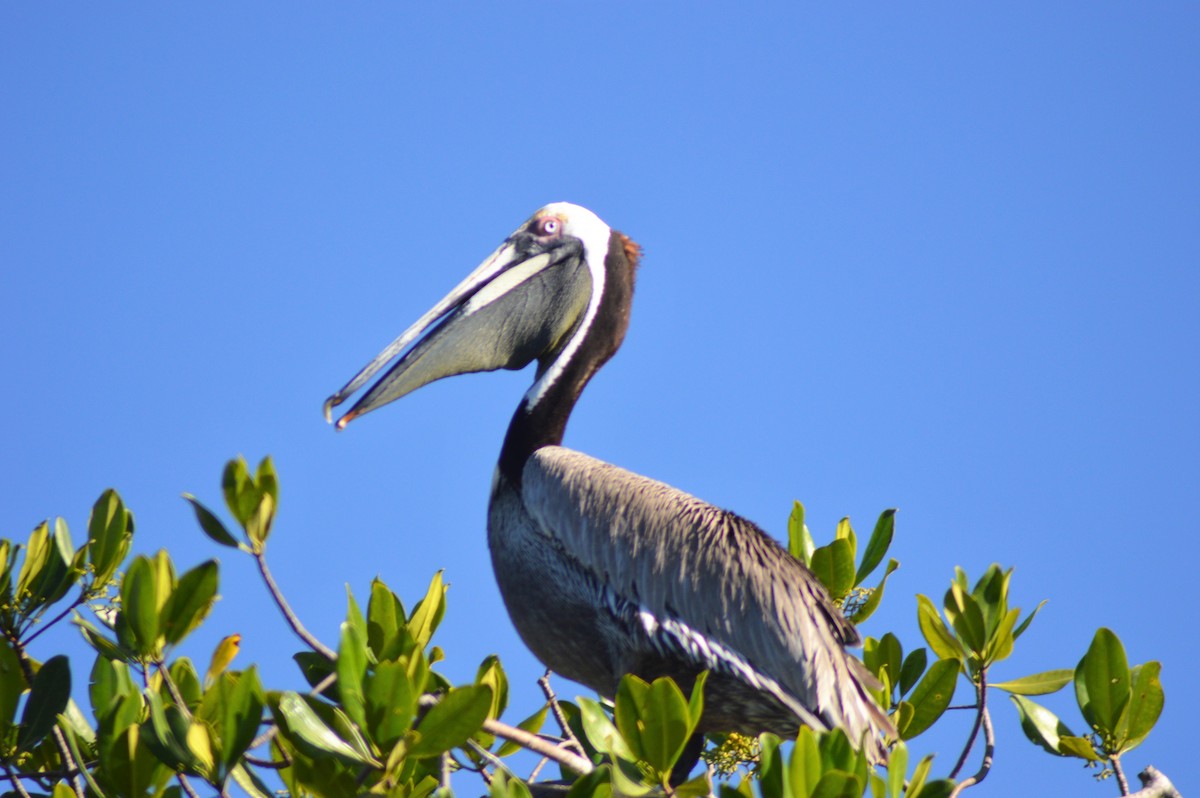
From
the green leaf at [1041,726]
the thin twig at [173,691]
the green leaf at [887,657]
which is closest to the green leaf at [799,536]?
the green leaf at [887,657]

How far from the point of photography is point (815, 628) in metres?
5.14

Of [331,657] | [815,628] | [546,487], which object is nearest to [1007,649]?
[815,628]

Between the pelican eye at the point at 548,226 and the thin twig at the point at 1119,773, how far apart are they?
12.0 feet

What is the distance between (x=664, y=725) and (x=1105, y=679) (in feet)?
5.41

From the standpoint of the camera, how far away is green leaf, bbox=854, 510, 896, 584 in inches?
214

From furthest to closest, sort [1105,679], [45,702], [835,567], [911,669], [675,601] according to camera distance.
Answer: [835,567], [675,601], [911,669], [1105,679], [45,702]

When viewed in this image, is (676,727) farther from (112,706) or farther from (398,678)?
(112,706)

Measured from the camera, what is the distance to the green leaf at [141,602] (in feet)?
12.6

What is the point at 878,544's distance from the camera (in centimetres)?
549

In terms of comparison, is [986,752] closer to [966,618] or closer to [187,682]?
[966,618]

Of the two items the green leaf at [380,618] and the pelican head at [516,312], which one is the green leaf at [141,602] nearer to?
the green leaf at [380,618]

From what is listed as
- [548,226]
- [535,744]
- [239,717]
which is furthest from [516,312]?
[239,717]

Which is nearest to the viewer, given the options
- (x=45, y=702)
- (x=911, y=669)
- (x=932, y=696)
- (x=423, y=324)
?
(x=45, y=702)

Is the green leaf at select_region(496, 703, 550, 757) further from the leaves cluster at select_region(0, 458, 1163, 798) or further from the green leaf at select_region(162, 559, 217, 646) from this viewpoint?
the green leaf at select_region(162, 559, 217, 646)
